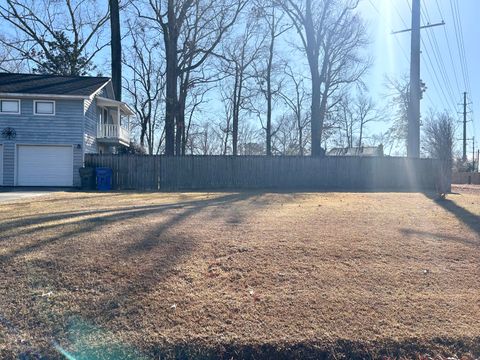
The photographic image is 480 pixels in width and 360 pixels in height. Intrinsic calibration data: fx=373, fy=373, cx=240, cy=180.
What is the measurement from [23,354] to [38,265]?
1.62 metres

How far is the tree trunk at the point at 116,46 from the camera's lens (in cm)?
2392

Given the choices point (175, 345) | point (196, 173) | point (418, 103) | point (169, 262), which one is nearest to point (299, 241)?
point (169, 262)

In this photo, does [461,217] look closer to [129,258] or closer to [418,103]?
[129,258]

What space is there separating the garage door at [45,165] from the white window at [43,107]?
1711 millimetres

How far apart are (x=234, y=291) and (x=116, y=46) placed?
23.5 meters

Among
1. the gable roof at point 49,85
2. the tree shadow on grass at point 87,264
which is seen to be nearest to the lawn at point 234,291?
the tree shadow on grass at point 87,264

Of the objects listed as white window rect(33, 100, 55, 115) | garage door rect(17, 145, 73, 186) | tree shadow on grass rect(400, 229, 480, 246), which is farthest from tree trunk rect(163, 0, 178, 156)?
tree shadow on grass rect(400, 229, 480, 246)

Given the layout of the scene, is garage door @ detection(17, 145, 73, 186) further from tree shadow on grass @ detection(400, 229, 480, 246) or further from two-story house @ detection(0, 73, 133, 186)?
tree shadow on grass @ detection(400, 229, 480, 246)

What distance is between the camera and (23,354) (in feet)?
9.92

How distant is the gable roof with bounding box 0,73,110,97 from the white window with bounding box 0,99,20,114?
20.4 inches

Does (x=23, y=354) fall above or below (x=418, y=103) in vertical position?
below

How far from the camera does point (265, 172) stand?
64.0ft

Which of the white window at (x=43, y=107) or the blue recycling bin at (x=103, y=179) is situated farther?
the white window at (x=43, y=107)

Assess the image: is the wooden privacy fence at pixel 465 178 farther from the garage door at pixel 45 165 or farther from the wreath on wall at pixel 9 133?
the wreath on wall at pixel 9 133
